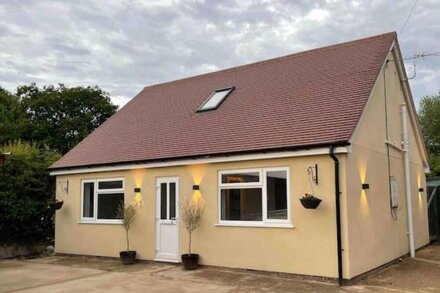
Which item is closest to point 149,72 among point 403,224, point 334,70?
point 334,70

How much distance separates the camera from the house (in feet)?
30.1

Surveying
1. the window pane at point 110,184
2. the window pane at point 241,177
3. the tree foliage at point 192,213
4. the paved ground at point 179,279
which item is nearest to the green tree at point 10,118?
the window pane at point 110,184

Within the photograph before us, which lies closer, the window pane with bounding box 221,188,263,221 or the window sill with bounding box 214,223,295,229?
the window sill with bounding box 214,223,295,229

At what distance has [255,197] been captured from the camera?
397 inches

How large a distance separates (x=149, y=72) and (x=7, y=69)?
11.1m

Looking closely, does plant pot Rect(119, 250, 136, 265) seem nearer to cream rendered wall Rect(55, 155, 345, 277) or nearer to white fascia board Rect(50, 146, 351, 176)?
cream rendered wall Rect(55, 155, 345, 277)

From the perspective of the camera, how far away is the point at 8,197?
44.5ft

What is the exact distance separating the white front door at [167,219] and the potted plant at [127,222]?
2.24ft

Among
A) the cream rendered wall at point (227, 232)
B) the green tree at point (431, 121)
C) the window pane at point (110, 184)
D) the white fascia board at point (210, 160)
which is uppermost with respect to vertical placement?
the green tree at point (431, 121)

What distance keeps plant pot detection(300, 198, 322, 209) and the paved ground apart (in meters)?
1.49

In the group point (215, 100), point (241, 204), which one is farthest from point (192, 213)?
point (215, 100)

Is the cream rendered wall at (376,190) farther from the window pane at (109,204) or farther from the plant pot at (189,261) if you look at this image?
the window pane at (109,204)

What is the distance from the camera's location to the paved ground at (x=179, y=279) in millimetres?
8422

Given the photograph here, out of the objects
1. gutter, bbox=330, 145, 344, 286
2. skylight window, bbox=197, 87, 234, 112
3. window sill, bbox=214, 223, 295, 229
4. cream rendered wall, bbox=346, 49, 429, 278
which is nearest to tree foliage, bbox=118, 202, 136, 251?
window sill, bbox=214, 223, 295, 229
